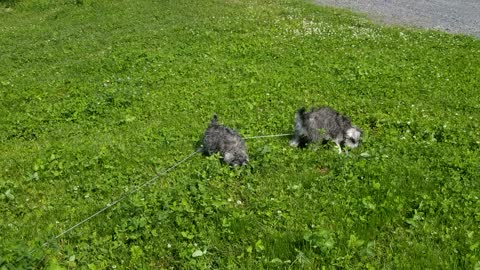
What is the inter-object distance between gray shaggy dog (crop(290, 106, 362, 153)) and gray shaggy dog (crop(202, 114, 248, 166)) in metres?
1.10

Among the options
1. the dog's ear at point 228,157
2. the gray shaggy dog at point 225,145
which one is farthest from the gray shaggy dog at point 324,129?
the dog's ear at point 228,157

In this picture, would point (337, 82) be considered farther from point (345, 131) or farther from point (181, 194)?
point (181, 194)

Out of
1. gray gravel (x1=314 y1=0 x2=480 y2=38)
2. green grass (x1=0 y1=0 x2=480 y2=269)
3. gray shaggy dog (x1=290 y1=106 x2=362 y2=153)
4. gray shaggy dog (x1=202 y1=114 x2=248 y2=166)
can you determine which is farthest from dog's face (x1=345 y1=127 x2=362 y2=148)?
gray gravel (x1=314 y1=0 x2=480 y2=38)

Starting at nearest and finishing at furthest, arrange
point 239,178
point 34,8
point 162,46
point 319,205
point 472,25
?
point 319,205, point 239,178, point 162,46, point 472,25, point 34,8

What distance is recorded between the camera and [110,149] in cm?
931

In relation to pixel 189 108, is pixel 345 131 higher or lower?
higher

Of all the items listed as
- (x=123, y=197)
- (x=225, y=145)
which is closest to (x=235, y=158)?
(x=225, y=145)

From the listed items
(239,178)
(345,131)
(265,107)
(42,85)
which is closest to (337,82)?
(265,107)

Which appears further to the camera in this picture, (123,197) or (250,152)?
(250,152)

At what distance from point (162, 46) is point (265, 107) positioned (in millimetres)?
7492

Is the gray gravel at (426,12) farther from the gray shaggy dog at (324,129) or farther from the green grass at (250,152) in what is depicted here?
the gray shaggy dog at (324,129)

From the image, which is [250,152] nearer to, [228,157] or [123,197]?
[228,157]

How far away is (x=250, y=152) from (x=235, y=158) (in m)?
0.55

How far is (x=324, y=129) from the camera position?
8.41 meters
